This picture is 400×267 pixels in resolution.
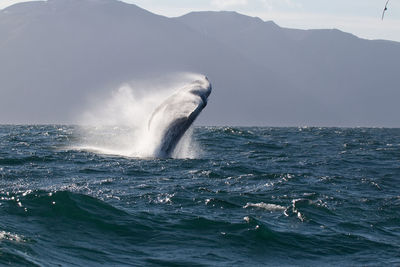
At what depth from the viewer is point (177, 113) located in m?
16.8

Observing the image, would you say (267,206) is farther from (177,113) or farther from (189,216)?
(177,113)

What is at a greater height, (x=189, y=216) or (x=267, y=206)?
(x=267, y=206)

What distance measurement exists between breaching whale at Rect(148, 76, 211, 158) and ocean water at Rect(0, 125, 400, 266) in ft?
3.30

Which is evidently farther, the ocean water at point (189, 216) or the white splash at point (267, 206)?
the white splash at point (267, 206)

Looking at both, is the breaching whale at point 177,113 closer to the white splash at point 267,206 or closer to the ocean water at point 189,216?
the ocean water at point 189,216

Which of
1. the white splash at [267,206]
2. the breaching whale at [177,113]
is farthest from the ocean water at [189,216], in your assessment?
the breaching whale at [177,113]

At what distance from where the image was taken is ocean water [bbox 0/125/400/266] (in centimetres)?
866

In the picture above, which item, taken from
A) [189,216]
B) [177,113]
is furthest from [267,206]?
[177,113]

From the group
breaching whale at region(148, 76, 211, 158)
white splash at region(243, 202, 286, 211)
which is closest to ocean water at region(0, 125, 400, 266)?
white splash at region(243, 202, 286, 211)

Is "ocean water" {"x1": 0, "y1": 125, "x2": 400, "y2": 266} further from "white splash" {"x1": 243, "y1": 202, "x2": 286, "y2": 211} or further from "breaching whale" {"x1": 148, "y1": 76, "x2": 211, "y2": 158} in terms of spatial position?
"breaching whale" {"x1": 148, "y1": 76, "x2": 211, "y2": 158}

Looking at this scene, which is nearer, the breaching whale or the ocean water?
the ocean water

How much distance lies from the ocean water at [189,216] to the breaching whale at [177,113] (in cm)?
101

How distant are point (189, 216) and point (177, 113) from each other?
6322 millimetres

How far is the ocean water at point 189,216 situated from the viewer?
8.66 m
